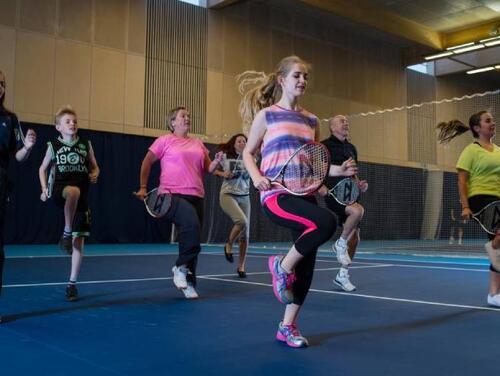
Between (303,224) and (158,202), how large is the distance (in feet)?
6.87

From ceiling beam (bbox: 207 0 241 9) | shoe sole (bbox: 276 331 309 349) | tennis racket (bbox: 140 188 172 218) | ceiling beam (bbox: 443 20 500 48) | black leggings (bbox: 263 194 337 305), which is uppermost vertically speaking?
ceiling beam (bbox: 443 20 500 48)

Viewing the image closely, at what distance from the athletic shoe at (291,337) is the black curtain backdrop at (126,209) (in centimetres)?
894

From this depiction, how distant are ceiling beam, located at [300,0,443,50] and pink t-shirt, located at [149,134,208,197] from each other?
1192 cm

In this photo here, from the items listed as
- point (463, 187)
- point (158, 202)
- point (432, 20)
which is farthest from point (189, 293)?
point (432, 20)

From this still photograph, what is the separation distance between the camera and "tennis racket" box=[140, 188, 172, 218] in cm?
476

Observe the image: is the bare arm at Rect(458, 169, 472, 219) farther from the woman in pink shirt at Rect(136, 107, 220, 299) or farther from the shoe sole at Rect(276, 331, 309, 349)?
the shoe sole at Rect(276, 331, 309, 349)

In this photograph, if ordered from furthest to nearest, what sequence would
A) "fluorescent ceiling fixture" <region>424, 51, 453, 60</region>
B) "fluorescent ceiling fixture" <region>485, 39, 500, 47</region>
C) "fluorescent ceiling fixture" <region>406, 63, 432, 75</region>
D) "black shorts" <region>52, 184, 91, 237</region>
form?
1. "fluorescent ceiling fixture" <region>406, 63, 432, 75</region>
2. "fluorescent ceiling fixture" <region>424, 51, 453, 60</region>
3. "fluorescent ceiling fixture" <region>485, 39, 500, 47</region>
4. "black shorts" <region>52, 184, 91, 237</region>

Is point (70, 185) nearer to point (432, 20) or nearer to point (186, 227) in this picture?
point (186, 227)

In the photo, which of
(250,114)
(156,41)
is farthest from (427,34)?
(250,114)

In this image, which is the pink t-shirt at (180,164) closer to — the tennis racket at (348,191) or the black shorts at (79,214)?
the black shorts at (79,214)

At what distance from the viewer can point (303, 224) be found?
9.84ft

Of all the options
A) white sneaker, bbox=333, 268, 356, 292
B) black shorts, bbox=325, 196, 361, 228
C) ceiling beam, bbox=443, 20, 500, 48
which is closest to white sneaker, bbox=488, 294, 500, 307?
white sneaker, bbox=333, 268, 356, 292

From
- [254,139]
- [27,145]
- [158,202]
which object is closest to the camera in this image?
[254,139]

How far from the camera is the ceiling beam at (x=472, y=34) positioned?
59.3 ft
